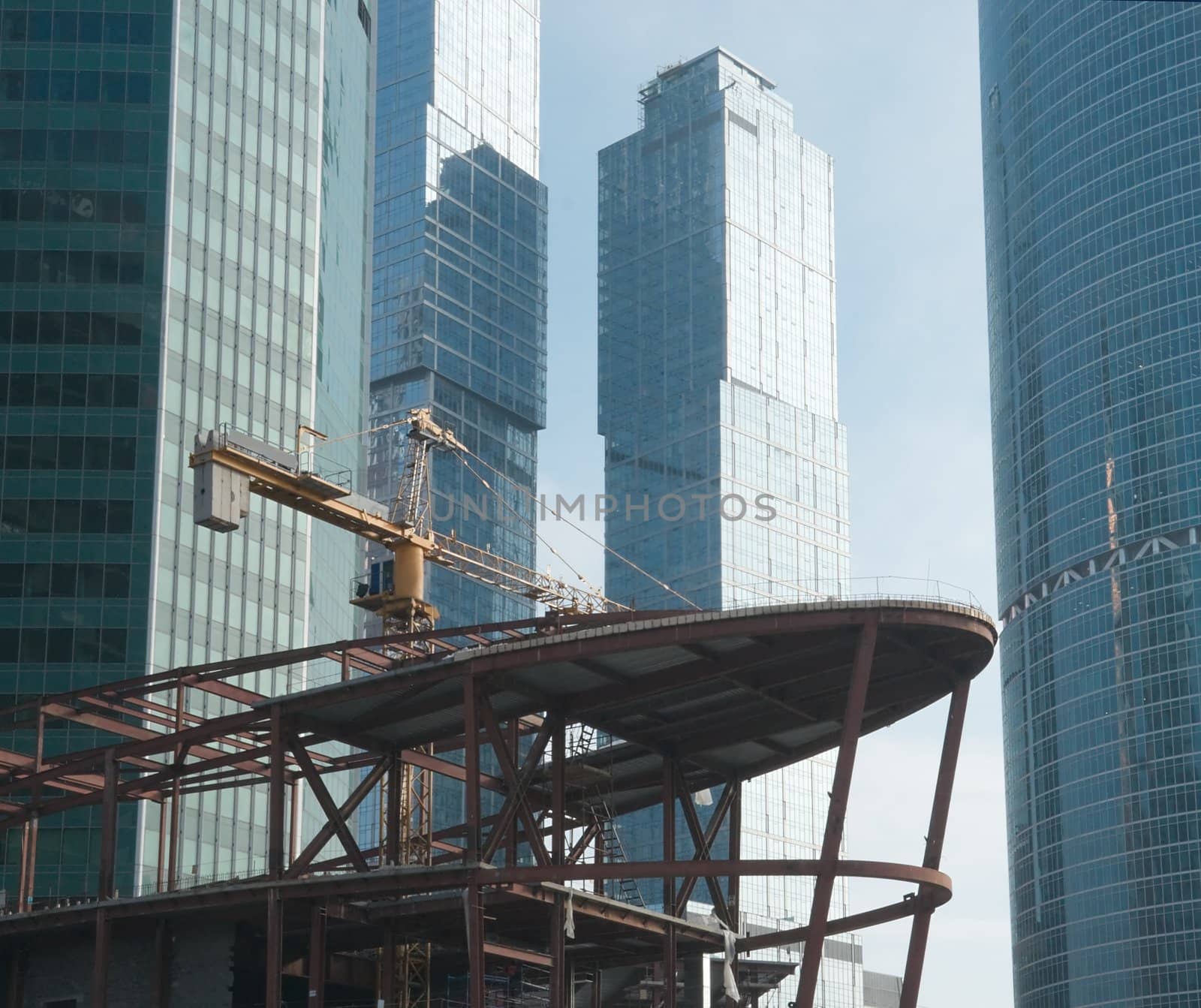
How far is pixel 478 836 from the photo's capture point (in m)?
67.8

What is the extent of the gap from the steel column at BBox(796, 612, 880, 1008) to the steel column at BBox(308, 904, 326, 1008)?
17770 millimetres

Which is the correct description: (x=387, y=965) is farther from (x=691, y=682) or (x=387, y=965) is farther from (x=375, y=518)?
(x=375, y=518)

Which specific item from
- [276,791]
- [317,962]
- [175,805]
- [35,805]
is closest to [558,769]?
[276,791]

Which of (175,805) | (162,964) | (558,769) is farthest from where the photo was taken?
(175,805)

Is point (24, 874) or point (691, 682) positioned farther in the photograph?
point (24, 874)

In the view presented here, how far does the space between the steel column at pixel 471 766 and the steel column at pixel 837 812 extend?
1221 centimetres

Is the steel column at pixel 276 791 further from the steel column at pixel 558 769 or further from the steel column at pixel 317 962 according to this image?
the steel column at pixel 558 769

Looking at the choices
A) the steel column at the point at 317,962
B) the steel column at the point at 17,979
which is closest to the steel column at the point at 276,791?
the steel column at the point at 317,962

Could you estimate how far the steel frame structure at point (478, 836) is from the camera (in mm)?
66750

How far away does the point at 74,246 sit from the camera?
5256 inches

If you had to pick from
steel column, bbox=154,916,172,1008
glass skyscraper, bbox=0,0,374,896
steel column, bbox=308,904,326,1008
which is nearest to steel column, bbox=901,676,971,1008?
steel column, bbox=308,904,326,1008

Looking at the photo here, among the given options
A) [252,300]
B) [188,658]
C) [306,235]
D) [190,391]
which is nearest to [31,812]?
[188,658]

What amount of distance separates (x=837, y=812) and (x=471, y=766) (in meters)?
13.3

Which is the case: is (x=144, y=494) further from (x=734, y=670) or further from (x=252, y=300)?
(x=734, y=670)
